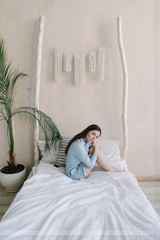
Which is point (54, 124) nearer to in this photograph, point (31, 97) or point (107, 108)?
point (31, 97)

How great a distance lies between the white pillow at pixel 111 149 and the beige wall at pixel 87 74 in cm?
18

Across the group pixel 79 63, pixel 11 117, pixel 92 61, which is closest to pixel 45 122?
pixel 11 117

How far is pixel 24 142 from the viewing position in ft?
8.19

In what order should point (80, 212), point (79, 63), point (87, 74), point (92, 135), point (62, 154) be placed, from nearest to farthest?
point (80, 212) < point (92, 135) < point (62, 154) < point (79, 63) < point (87, 74)

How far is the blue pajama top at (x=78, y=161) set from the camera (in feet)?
5.96

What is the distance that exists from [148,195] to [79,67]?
1779 millimetres

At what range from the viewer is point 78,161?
1.88 meters

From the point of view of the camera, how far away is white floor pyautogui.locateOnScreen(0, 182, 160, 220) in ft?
6.81

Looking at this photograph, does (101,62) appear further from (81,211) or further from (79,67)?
(81,211)

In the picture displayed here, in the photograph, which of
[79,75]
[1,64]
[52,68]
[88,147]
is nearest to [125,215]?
[88,147]

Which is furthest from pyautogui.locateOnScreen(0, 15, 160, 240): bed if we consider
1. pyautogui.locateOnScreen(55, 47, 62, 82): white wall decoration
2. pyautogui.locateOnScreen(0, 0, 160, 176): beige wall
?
pyautogui.locateOnScreen(55, 47, 62, 82): white wall decoration

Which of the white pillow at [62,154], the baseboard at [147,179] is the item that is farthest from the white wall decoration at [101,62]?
the baseboard at [147,179]

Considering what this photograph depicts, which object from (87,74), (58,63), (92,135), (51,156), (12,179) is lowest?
(12,179)

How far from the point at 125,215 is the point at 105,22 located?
2134mm
